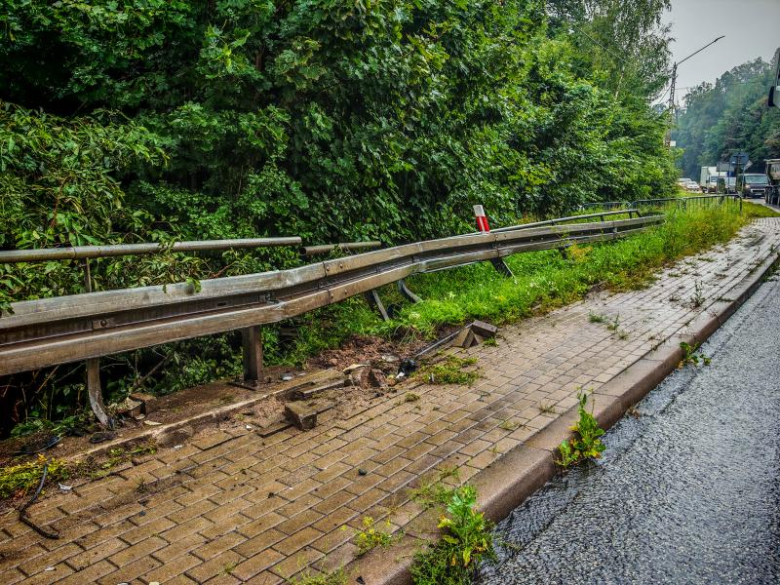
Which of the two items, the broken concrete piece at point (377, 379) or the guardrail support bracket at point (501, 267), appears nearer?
the broken concrete piece at point (377, 379)

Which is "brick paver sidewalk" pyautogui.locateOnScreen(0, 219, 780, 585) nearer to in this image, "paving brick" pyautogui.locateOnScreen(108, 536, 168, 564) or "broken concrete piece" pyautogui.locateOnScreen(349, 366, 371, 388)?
"paving brick" pyautogui.locateOnScreen(108, 536, 168, 564)

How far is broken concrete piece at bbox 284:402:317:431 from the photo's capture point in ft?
14.5

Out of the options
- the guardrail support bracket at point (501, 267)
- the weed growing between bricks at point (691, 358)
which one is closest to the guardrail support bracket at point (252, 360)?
the weed growing between bricks at point (691, 358)

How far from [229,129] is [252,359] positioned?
10.1 feet

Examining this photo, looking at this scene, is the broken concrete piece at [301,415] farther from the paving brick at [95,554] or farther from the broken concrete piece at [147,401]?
the paving brick at [95,554]

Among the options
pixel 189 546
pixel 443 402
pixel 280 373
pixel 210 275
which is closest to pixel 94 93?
pixel 210 275

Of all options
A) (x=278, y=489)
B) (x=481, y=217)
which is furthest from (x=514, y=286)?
(x=278, y=489)

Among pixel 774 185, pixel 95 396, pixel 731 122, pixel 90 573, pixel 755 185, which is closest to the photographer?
pixel 90 573

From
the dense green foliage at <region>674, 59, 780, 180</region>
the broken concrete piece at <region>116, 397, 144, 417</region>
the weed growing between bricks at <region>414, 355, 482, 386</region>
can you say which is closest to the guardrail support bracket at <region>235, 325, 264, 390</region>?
the broken concrete piece at <region>116, 397, 144, 417</region>

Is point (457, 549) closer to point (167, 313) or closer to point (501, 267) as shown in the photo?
point (167, 313)

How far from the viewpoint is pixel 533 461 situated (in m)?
3.88

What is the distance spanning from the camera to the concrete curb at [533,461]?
9.34ft

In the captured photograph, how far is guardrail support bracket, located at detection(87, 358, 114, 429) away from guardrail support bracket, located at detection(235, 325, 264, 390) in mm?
1119

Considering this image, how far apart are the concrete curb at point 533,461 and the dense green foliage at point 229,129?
2.92m
